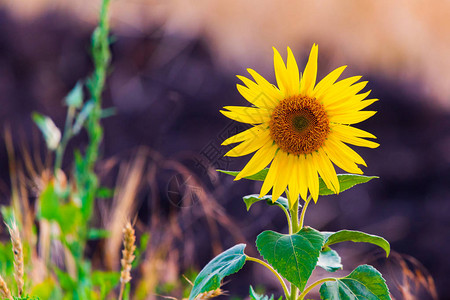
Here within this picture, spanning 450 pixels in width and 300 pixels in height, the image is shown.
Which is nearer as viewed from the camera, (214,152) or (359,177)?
(359,177)

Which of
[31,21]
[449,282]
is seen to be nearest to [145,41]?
[31,21]

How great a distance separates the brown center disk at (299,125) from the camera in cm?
67

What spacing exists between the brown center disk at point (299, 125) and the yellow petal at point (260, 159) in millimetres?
12

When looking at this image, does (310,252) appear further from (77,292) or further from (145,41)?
(145,41)

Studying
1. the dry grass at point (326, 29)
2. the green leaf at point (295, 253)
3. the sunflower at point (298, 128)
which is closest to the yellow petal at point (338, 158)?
the sunflower at point (298, 128)

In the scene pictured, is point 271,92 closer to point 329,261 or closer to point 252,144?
point 252,144

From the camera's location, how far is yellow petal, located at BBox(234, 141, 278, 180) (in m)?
0.63

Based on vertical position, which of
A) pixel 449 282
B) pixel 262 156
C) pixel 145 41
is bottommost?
pixel 449 282

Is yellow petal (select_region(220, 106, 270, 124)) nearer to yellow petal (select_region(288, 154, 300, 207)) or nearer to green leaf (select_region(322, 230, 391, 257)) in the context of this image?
yellow petal (select_region(288, 154, 300, 207))

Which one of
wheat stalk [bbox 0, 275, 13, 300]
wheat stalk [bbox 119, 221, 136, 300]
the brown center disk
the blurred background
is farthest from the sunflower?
the blurred background

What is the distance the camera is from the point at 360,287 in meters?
0.63

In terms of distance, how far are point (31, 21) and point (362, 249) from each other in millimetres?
2942

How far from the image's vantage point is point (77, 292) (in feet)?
4.44

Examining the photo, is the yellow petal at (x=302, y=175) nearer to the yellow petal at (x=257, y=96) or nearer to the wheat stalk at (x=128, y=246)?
the yellow petal at (x=257, y=96)
